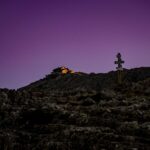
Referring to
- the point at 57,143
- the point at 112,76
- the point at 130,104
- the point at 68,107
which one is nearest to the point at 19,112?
the point at 68,107

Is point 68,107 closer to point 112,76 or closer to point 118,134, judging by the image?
point 118,134

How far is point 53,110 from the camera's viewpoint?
28719mm

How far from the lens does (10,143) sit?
2048 centimetres

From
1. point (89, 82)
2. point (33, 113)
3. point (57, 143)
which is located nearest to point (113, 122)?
point (57, 143)

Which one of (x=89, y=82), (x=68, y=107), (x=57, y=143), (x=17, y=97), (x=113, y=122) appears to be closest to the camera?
(x=57, y=143)

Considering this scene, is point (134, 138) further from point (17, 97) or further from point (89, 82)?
point (89, 82)

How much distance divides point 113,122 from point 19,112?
10.8m


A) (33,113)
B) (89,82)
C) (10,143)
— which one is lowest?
(10,143)

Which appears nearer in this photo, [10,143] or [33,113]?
[10,143]

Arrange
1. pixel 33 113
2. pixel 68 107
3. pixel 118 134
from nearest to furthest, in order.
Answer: pixel 118 134
pixel 33 113
pixel 68 107

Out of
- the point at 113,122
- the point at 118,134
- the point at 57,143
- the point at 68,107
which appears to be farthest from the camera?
the point at 68,107

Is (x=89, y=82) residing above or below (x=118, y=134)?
above

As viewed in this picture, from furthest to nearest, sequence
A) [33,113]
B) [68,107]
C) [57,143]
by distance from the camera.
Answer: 1. [68,107]
2. [33,113]
3. [57,143]

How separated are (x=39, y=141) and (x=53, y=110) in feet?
27.2
